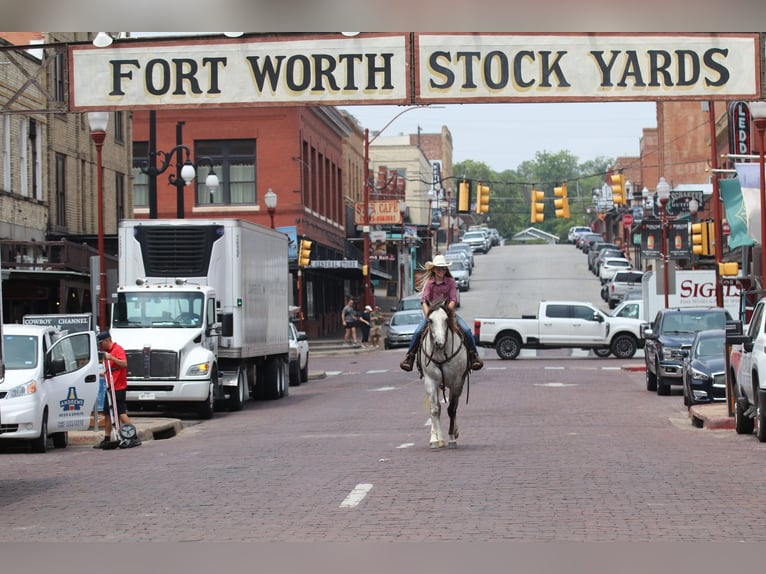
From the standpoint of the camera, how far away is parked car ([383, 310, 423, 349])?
2199 inches

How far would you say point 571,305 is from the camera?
48062 mm

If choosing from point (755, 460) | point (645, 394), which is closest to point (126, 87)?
point (755, 460)

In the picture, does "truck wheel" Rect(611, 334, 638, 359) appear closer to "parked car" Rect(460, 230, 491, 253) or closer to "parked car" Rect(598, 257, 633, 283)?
"parked car" Rect(598, 257, 633, 283)

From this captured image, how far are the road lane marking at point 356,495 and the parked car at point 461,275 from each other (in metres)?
70.5

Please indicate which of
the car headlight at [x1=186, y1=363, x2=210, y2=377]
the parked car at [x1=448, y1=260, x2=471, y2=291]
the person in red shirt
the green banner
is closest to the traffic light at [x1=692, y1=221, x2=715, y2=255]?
the green banner

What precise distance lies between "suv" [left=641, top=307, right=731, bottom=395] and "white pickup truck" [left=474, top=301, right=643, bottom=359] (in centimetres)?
1419

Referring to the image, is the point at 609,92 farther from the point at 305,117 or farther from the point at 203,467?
the point at 305,117

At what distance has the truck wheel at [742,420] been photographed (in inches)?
814

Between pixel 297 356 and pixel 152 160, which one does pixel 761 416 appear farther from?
pixel 297 356

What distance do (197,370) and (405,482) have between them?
12870mm

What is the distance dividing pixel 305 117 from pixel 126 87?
47812 mm

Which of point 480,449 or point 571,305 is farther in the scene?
point 571,305

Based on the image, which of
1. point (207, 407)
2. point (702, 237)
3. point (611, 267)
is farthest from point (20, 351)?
point (611, 267)

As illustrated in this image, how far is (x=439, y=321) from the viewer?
18016mm
